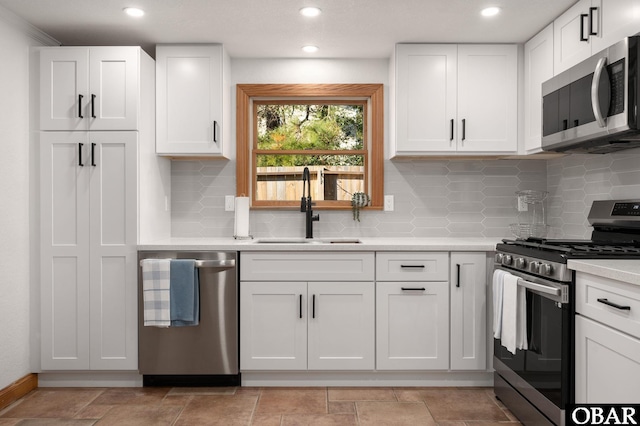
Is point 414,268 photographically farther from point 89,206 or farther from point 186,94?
Answer: point 89,206

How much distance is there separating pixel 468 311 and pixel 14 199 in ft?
9.45

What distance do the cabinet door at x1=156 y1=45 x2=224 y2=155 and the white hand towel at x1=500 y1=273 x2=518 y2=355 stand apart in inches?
82.7

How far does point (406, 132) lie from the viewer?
132 inches

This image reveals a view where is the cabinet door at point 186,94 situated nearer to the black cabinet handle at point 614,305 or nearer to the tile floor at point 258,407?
the tile floor at point 258,407

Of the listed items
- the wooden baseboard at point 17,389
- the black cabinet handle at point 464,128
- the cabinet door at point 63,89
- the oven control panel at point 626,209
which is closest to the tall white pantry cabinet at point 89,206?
the cabinet door at point 63,89

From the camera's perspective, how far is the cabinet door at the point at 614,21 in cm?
220

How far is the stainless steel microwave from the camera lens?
2.16 meters

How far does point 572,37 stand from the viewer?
273 cm

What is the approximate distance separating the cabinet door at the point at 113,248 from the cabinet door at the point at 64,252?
0.19 ft

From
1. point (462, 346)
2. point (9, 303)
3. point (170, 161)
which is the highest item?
point (170, 161)

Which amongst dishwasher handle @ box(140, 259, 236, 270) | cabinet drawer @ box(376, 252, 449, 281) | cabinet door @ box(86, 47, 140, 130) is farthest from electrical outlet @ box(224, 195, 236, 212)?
cabinet drawer @ box(376, 252, 449, 281)

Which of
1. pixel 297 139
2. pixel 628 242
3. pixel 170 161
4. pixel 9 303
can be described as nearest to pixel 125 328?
pixel 9 303

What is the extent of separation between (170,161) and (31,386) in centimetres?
175

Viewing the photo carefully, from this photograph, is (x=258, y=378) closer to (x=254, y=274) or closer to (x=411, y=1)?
(x=254, y=274)
